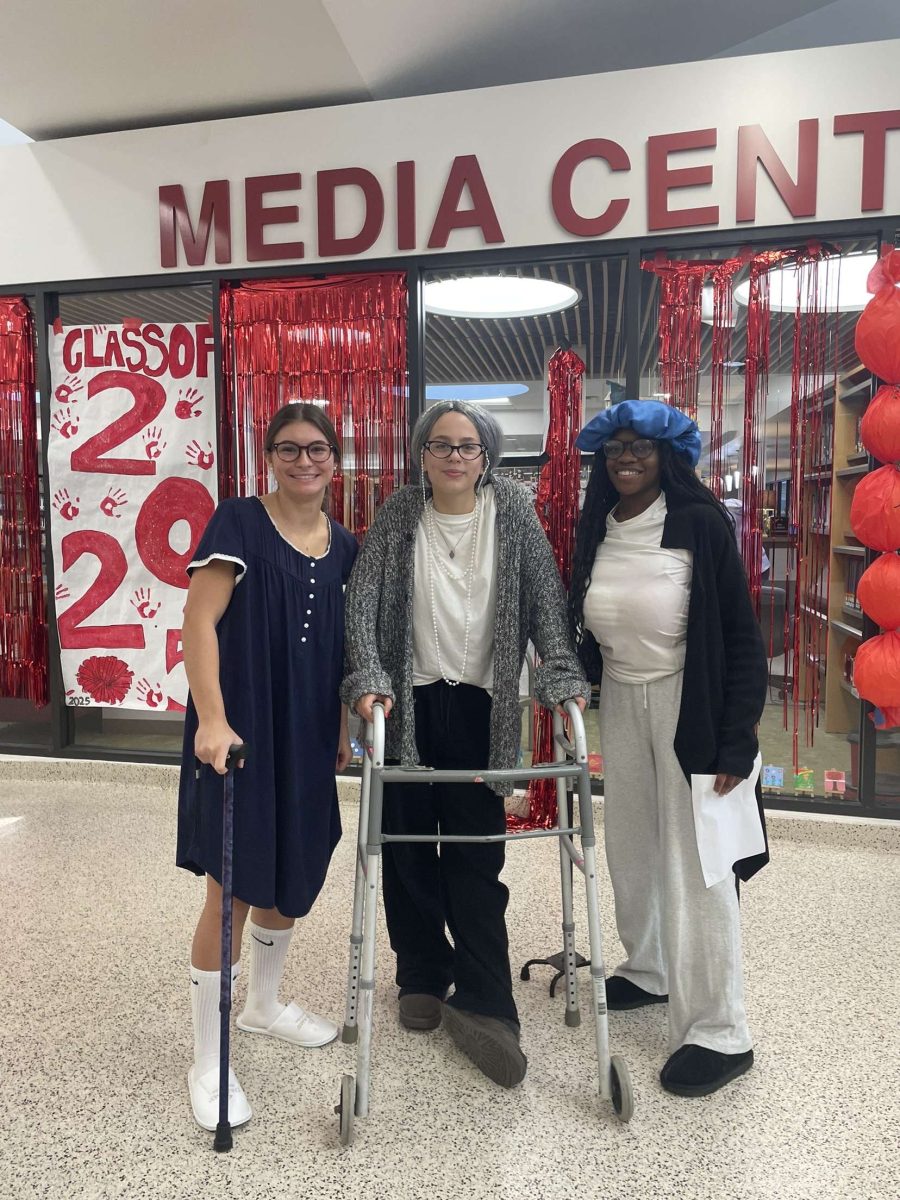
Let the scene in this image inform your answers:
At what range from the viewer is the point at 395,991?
7.65 ft

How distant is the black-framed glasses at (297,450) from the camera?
1.83 meters

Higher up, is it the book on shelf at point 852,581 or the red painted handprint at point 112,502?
the red painted handprint at point 112,502

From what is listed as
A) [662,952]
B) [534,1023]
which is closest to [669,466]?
[662,952]

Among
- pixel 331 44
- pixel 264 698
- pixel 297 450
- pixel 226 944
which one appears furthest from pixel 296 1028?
pixel 331 44

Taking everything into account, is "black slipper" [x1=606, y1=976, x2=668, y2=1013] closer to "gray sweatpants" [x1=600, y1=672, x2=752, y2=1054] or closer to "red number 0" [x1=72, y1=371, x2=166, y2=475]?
"gray sweatpants" [x1=600, y1=672, x2=752, y2=1054]

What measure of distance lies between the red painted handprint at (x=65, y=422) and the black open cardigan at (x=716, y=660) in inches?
129

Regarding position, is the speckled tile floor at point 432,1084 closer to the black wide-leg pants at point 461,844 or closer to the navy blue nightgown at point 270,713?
the black wide-leg pants at point 461,844

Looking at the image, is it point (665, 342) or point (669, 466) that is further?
point (665, 342)

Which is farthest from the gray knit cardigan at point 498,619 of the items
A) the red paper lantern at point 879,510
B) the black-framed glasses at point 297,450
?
the red paper lantern at point 879,510

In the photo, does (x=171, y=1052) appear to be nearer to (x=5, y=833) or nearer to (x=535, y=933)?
(x=535, y=933)

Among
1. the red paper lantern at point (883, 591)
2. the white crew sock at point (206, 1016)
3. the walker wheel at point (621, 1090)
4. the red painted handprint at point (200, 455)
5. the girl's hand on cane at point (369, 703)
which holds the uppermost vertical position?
the red painted handprint at point (200, 455)

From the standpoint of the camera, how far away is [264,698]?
1793mm

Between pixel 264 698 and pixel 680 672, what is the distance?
3.10 feet

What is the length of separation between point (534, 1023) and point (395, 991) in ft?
Answer: 1.32
